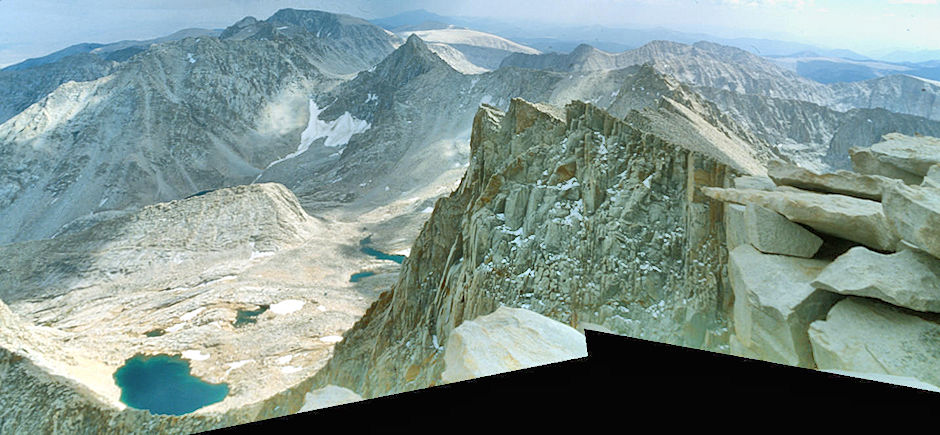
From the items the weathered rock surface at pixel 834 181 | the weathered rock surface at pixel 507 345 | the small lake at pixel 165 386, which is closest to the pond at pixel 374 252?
the small lake at pixel 165 386

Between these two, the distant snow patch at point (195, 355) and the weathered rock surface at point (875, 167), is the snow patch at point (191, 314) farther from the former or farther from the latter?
the weathered rock surface at point (875, 167)

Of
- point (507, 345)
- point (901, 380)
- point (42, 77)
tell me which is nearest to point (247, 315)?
point (507, 345)

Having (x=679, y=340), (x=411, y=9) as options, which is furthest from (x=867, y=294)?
(x=411, y=9)

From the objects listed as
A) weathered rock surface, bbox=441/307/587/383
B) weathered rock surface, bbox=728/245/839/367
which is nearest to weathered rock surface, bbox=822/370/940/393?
weathered rock surface, bbox=728/245/839/367

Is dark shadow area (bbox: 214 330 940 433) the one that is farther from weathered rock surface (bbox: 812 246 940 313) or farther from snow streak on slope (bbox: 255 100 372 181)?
snow streak on slope (bbox: 255 100 372 181)

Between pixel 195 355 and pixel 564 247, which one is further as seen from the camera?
pixel 195 355

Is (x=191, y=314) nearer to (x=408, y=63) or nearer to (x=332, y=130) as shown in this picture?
(x=332, y=130)

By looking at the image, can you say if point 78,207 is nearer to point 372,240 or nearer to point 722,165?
point 372,240
